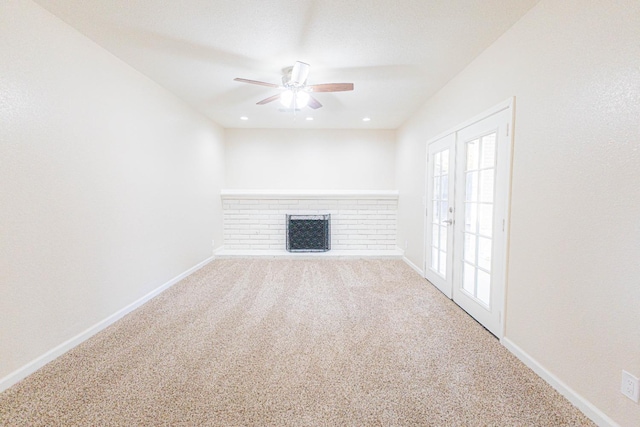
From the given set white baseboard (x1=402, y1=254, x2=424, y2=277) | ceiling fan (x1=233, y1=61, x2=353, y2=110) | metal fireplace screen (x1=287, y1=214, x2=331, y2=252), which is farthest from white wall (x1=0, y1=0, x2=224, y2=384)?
white baseboard (x1=402, y1=254, x2=424, y2=277)

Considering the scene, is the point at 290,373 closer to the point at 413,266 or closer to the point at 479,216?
the point at 479,216

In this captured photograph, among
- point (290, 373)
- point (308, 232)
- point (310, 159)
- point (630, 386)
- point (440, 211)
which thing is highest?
point (310, 159)

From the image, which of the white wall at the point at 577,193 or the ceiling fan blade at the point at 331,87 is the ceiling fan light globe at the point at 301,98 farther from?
the white wall at the point at 577,193

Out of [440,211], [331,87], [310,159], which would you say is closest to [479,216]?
[440,211]

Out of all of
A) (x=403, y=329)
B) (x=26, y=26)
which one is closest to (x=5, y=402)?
(x=26, y=26)

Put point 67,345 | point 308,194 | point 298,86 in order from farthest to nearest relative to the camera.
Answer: point 308,194
point 298,86
point 67,345

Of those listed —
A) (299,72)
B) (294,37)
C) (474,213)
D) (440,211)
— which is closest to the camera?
(294,37)

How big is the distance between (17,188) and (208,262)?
301 cm

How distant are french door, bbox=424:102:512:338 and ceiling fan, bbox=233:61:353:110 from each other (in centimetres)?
132

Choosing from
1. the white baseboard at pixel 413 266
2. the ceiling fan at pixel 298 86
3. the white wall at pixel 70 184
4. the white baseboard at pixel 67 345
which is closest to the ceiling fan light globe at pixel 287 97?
the ceiling fan at pixel 298 86

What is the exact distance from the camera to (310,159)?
5.20 m

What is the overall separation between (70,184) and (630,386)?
357 centimetres

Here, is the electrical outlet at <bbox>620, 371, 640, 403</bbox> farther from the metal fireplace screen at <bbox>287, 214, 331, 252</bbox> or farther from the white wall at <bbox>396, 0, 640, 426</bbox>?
the metal fireplace screen at <bbox>287, 214, 331, 252</bbox>

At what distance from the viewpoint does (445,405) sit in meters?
1.46
